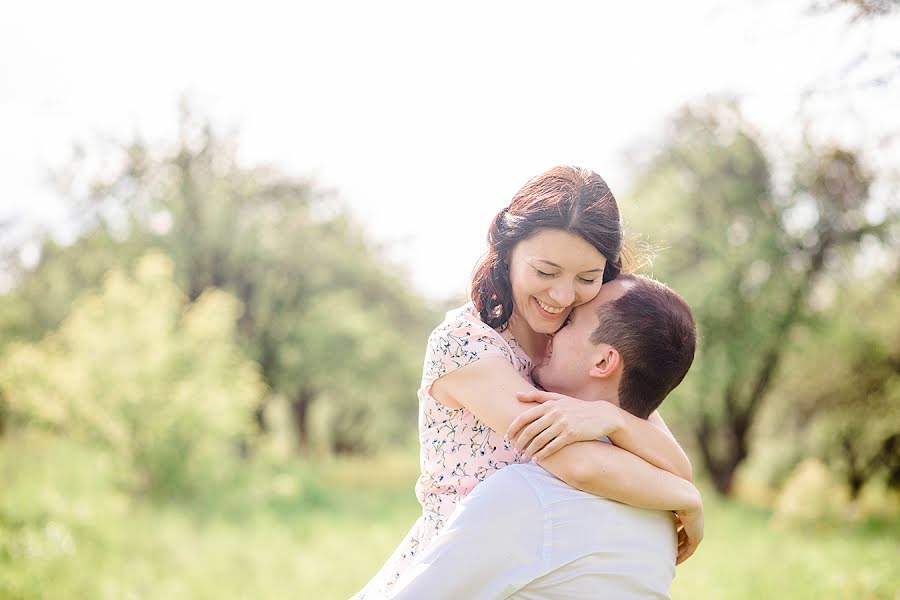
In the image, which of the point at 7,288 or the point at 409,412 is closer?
the point at 7,288

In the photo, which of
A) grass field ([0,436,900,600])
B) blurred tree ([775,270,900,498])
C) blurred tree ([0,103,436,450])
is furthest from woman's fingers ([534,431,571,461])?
blurred tree ([0,103,436,450])

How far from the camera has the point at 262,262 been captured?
20625mm

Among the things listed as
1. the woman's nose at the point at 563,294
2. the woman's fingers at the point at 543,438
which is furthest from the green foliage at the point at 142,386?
the woman's fingers at the point at 543,438

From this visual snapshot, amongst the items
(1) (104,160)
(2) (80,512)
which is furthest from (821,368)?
(1) (104,160)

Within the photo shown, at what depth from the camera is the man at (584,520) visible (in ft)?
6.75

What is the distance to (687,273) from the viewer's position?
17500mm

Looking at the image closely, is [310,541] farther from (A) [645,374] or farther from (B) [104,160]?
(B) [104,160]

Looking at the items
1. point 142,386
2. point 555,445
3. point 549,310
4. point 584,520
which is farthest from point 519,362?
point 142,386

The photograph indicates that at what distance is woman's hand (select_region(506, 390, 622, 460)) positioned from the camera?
2.26 meters

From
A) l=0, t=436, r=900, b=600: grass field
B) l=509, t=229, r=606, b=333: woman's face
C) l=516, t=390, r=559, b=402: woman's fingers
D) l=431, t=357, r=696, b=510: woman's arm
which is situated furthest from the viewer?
l=0, t=436, r=900, b=600: grass field

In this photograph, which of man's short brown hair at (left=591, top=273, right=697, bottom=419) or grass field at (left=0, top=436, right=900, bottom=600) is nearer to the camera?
man's short brown hair at (left=591, top=273, right=697, bottom=419)

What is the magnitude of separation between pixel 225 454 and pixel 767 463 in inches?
534

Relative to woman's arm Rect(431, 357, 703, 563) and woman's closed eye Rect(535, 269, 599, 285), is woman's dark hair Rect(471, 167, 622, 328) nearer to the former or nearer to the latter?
woman's closed eye Rect(535, 269, 599, 285)

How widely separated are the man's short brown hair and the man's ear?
1cm
